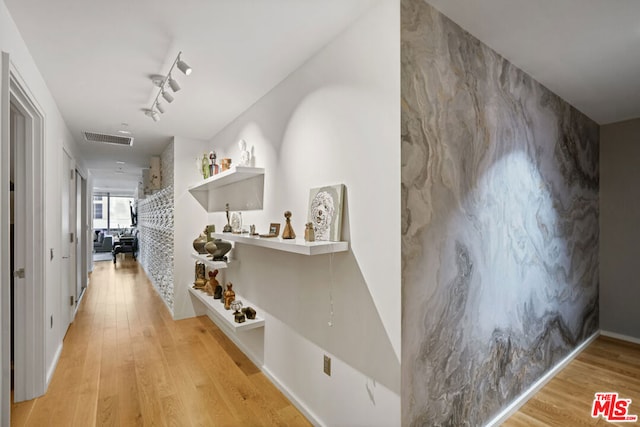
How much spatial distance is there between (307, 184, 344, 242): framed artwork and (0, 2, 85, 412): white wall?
1.78 m

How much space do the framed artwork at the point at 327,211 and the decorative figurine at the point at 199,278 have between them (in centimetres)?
239

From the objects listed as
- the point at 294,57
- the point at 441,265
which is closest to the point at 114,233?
the point at 294,57

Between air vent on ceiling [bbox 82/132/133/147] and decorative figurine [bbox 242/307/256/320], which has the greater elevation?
air vent on ceiling [bbox 82/132/133/147]

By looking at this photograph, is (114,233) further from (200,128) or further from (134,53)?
(134,53)

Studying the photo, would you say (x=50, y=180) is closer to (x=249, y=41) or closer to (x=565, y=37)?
(x=249, y=41)

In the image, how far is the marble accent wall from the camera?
1484mm

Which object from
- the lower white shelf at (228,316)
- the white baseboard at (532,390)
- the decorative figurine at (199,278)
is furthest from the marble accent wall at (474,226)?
the decorative figurine at (199,278)

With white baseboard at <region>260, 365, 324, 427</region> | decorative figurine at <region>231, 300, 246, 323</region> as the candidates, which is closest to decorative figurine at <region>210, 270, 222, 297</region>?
decorative figurine at <region>231, 300, 246, 323</region>

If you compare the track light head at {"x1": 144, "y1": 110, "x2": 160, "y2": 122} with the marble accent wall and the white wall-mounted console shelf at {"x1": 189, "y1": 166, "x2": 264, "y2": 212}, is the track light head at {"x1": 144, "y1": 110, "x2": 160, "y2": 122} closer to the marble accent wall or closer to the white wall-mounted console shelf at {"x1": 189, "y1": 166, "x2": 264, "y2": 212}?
the white wall-mounted console shelf at {"x1": 189, "y1": 166, "x2": 264, "y2": 212}

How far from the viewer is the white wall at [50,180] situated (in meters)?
1.86

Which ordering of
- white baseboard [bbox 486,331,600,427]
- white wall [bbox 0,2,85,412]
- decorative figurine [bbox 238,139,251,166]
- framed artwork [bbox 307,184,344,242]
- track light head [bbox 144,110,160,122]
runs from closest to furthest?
framed artwork [bbox 307,184,344,242] → white wall [bbox 0,2,85,412] → white baseboard [bbox 486,331,600,427] → track light head [bbox 144,110,160,122] → decorative figurine [bbox 238,139,251,166]

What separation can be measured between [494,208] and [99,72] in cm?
288

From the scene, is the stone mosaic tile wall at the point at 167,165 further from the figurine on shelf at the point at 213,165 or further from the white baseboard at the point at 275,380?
the white baseboard at the point at 275,380

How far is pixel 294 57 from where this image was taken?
2.06 m
